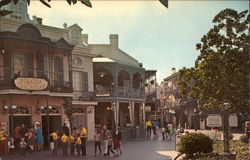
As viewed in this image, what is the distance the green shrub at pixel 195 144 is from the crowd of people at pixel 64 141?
448cm

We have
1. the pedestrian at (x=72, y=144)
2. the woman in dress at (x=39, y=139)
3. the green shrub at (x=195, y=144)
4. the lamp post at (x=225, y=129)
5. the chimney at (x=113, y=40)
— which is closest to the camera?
the lamp post at (x=225, y=129)

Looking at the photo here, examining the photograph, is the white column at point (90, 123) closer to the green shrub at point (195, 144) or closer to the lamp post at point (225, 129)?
the green shrub at point (195, 144)

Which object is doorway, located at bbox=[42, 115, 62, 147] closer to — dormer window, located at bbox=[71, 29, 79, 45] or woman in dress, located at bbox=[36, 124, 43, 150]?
woman in dress, located at bbox=[36, 124, 43, 150]

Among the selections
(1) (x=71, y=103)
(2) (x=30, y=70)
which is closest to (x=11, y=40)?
(2) (x=30, y=70)

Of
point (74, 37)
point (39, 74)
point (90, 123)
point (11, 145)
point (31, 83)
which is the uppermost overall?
point (74, 37)

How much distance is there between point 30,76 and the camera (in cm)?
2097

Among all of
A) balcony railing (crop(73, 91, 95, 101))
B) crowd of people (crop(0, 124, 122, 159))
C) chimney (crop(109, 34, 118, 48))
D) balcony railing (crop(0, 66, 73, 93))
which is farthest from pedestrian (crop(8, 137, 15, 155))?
chimney (crop(109, 34, 118, 48))

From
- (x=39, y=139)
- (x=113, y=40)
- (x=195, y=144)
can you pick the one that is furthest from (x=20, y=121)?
(x=113, y=40)

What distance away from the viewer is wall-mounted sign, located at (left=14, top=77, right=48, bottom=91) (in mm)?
19766

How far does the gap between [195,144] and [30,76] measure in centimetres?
1105

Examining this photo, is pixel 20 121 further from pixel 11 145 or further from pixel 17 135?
pixel 11 145

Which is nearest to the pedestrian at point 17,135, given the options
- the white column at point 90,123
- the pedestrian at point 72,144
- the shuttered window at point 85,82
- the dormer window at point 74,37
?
the pedestrian at point 72,144

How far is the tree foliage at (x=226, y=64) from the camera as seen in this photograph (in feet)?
45.9

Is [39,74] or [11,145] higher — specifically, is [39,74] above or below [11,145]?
above
